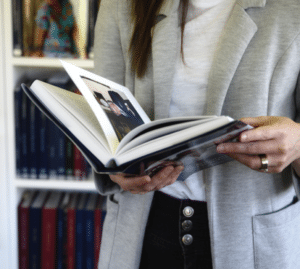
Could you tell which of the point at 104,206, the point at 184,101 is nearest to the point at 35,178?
the point at 104,206

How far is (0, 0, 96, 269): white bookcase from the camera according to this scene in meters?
0.96

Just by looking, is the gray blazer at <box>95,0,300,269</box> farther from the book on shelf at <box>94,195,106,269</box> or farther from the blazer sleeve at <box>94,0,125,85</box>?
the book on shelf at <box>94,195,106,269</box>

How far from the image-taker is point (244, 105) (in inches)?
20.1

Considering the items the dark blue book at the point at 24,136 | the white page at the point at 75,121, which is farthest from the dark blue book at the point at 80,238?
the white page at the point at 75,121

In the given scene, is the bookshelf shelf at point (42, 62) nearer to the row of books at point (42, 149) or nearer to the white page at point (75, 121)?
the row of books at point (42, 149)

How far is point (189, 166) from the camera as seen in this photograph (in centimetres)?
46

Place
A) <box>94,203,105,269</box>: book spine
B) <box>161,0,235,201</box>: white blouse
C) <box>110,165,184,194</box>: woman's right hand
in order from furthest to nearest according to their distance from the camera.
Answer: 1. <box>94,203,105,269</box>: book spine
2. <box>161,0,235,201</box>: white blouse
3. <box>110,165,184,194</box>: woman's right hand

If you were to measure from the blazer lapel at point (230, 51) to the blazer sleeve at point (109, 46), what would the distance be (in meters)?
0.22

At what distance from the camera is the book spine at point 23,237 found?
1095 mm

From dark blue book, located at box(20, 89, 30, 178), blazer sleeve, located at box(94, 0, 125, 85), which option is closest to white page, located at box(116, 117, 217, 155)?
blazer sleeve, located at box(94, 0, 125, 85)

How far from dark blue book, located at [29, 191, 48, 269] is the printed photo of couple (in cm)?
77

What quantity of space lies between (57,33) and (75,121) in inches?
27.7

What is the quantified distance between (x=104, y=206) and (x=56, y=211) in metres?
0.17

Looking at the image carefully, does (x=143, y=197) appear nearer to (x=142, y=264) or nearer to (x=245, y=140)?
(x=142, y=264)
